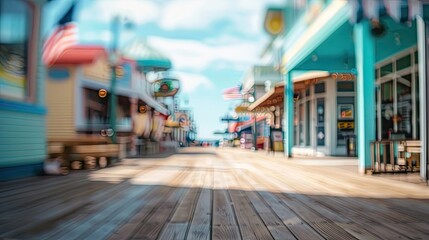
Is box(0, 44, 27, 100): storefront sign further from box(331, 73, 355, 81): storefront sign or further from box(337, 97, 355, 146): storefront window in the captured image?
box(337, 97, 355, 146): storefront window

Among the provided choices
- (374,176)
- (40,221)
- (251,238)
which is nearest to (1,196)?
(40,221)

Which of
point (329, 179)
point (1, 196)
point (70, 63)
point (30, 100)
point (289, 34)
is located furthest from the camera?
point (289, 34)

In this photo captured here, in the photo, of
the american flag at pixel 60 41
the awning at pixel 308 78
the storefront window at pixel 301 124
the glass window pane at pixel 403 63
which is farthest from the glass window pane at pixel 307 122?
the american flag at pixel 60 41

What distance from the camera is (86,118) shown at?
58.4ft

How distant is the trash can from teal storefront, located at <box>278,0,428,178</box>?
2861mm

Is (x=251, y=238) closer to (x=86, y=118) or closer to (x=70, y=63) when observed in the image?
(x=70, y=63)

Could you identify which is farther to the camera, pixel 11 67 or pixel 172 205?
pixel 11 67

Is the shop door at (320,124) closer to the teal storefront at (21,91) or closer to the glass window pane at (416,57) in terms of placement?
the glass window pane at (416,57)

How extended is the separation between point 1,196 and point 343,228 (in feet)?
13.9

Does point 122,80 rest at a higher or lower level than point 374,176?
higher

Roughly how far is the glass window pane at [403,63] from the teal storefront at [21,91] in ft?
32.0

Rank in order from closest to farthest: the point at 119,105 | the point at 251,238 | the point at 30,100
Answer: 1. the point at 251,238
2. the point at 30,100
3. the point at 119,105

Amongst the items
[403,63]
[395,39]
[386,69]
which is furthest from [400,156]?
[386,69]

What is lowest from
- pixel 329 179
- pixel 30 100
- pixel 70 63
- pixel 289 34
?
pixel 329 179
